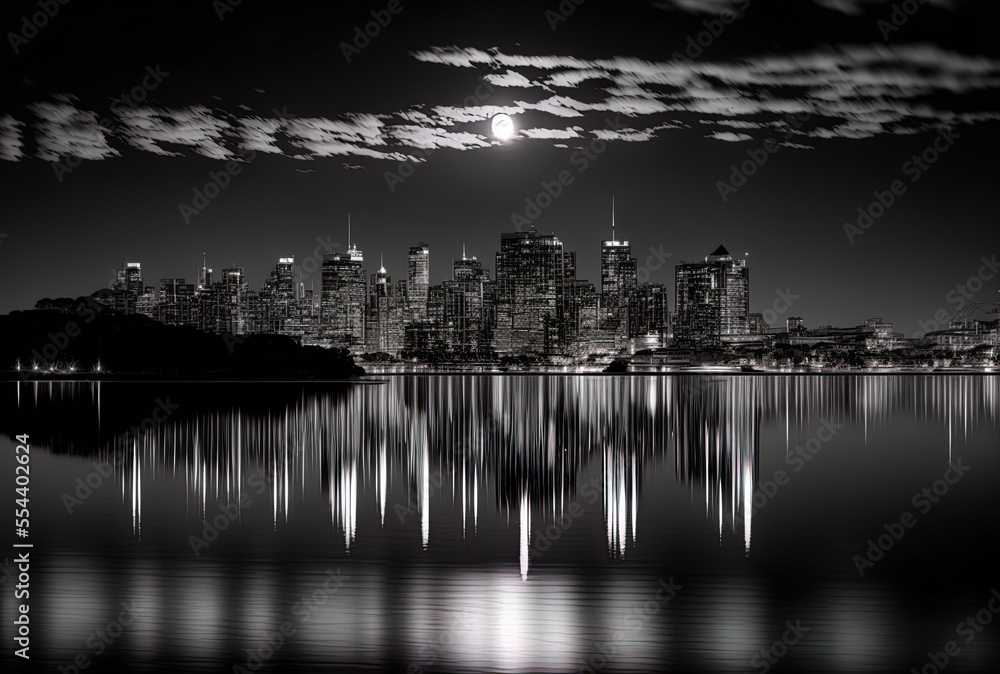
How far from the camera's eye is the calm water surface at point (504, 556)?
12055mm

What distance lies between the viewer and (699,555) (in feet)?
56.4

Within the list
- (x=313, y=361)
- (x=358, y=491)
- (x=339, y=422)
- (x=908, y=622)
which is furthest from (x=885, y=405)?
(x=313, y=361)

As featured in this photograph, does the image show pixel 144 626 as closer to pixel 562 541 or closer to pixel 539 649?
pixel 539 649

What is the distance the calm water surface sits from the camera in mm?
12055

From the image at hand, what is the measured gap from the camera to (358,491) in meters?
25.4

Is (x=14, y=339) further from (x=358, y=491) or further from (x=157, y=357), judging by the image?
(x=358, y=491)

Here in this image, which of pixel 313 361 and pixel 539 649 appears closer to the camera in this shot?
pixel 539 649

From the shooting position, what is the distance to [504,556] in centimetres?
1697

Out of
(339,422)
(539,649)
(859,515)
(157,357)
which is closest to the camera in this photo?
(539,649)

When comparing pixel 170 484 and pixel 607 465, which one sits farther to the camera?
pixel 607 465

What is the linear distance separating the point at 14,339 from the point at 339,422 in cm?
10736

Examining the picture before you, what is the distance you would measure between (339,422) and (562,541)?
33.3m

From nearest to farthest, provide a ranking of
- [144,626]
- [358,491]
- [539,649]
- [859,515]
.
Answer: [539,649], [144,626], [859,515], [358,491]

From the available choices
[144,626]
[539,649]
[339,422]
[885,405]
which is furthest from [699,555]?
[885,405]
